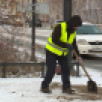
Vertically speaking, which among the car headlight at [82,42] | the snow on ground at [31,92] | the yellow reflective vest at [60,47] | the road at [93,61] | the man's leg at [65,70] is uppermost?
the yellow reflective vest at [60,47]

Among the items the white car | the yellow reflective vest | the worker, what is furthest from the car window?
the yellow reflective vest

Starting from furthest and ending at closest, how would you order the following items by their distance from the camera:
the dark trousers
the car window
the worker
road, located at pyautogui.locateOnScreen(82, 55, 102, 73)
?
the car window, road, located at pyautogui.locateOnScreen(82, 55, 102, 73), the dark trousers, the worker

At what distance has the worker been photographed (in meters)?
6.14

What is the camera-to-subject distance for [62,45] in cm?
619

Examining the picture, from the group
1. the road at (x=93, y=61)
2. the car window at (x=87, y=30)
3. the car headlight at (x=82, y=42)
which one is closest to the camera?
the road at (x=93, y=61)

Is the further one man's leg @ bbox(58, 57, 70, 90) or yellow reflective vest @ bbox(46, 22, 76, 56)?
man's leg @ bbox(58, 57, 70, 90)

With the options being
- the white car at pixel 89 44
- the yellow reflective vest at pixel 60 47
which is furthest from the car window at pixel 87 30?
the yellow reflective vest at pixel 60 47

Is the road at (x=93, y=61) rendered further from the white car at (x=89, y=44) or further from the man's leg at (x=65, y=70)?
the man's leg at (x=65, y=70)

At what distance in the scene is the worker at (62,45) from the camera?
20.2 ft

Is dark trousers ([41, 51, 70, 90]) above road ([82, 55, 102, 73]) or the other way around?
above

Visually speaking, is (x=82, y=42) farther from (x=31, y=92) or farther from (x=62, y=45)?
(x=62, y=45)

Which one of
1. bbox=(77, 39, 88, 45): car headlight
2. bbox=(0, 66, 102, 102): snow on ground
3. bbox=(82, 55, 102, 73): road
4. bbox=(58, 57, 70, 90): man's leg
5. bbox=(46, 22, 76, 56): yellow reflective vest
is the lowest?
bbox=(82, 55, 102, 73): road

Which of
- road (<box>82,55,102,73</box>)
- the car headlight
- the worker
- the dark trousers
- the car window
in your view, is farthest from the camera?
the car window

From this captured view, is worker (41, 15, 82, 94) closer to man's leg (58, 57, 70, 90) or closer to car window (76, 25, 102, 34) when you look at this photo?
man's leg (58, 57, 70, 90)
